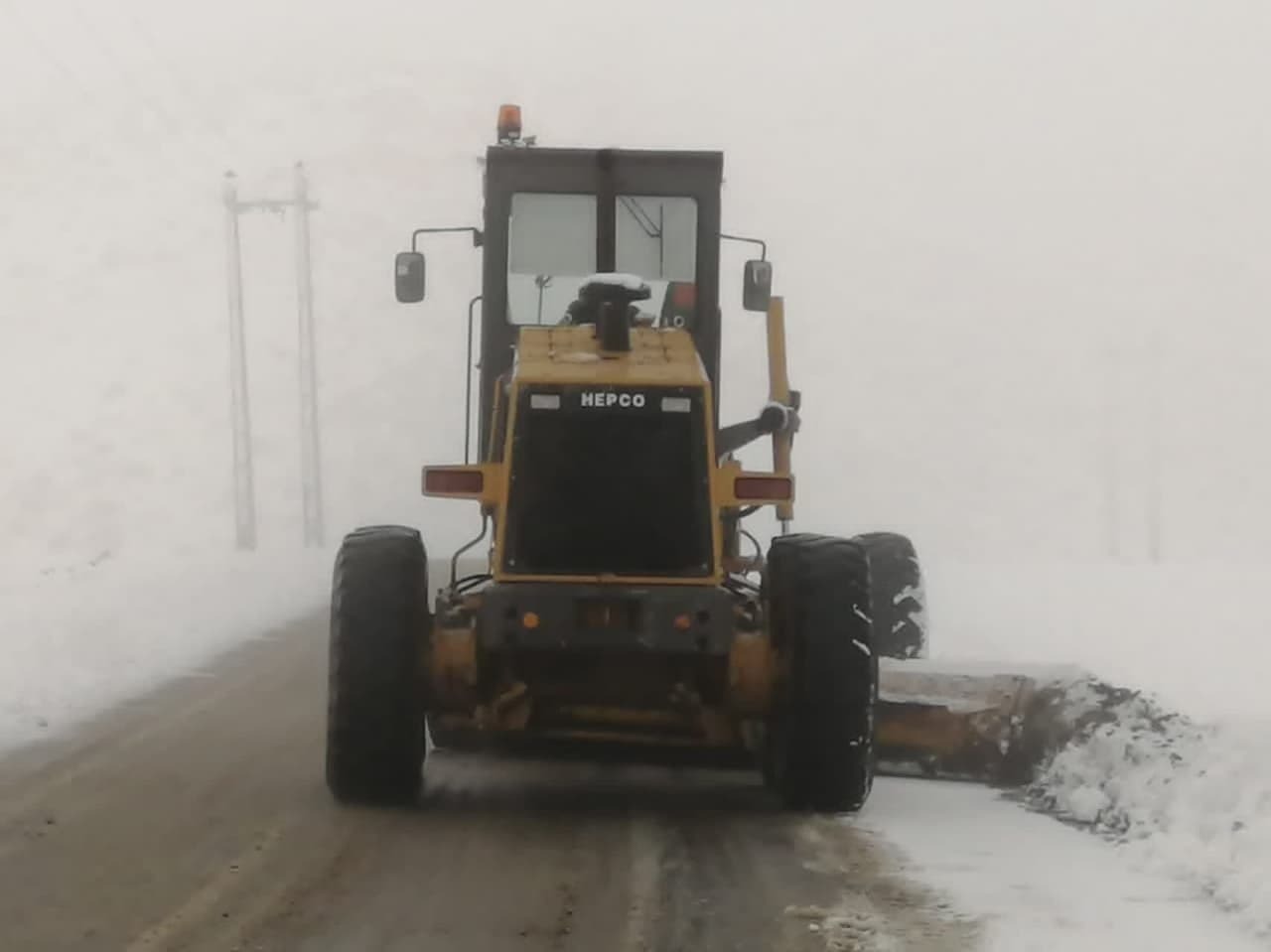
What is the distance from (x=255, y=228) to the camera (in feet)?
332

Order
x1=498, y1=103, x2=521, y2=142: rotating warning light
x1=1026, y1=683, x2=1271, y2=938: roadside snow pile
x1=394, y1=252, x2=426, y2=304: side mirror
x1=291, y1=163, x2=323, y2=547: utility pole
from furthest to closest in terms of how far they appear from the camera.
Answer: x1=291, y1=163, x2=323, y2=547: utility pole
x1=498, y1=103, x2=521, y2=142: rotating warning light
x1=394, y1=252, x2=426, y2=304: side mirror
x1=1026, y1=683, x2=1271, y2=938: roadside snow pile

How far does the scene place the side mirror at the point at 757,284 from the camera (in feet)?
39.0

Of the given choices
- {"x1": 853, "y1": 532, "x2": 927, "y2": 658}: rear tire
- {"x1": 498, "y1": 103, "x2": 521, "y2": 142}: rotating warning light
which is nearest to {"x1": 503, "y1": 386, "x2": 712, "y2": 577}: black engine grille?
{"x1": 498, "y1": 103, "x2": 521, "y2": 142}: rotating warning light

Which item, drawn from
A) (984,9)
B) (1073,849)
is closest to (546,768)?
(1073,849)

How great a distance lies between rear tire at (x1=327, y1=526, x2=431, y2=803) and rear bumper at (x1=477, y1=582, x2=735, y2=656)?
424 millimetres

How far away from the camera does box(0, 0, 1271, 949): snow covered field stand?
1630cm

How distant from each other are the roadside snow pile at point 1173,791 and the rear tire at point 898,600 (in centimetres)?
393

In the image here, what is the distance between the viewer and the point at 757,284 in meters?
12.0

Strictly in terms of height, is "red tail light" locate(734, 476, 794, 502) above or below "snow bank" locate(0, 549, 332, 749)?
above

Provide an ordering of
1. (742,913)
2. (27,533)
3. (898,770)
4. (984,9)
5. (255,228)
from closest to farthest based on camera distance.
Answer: (742,913) → (898,770) → (27,533) → (255,228) → (984,9)

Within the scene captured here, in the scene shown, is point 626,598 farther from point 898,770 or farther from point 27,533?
point 27,533

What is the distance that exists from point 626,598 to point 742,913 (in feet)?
7.19

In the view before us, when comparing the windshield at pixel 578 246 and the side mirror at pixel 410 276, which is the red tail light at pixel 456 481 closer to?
the windshield at pixel 578 246

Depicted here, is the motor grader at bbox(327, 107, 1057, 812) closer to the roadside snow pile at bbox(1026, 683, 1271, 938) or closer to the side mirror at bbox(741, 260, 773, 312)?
the roadside snow pile at bbox(1026, 683, 1271, 938)
